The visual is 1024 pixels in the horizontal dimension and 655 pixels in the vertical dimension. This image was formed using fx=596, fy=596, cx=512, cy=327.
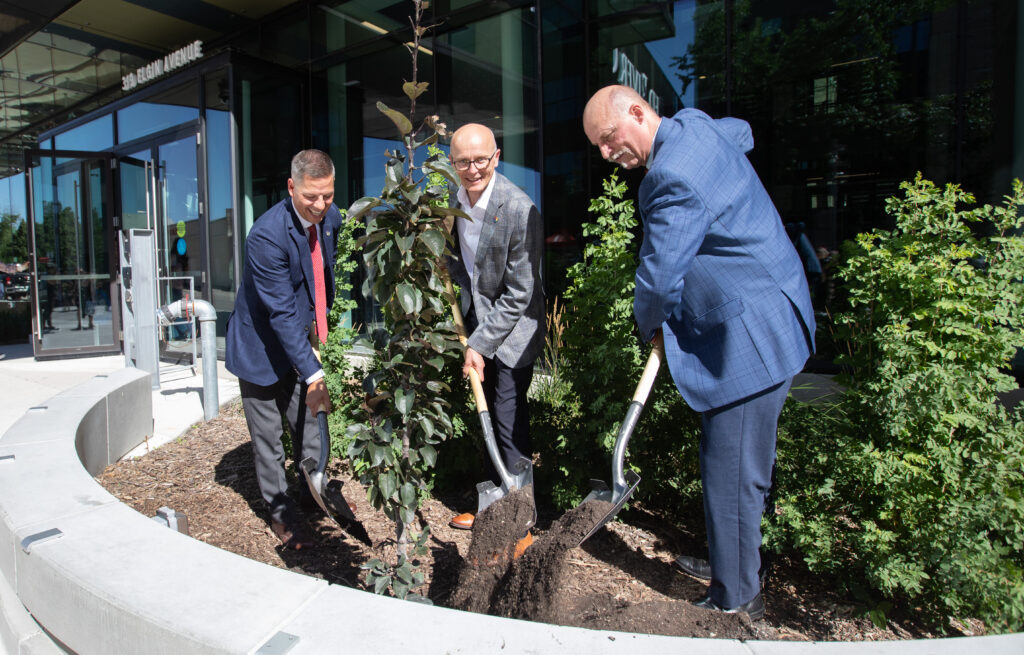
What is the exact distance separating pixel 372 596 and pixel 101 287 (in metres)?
10.2

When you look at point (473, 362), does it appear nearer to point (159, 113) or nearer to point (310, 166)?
point (310, 166)

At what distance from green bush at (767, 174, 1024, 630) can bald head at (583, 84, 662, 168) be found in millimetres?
938

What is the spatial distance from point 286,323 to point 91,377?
4333 millimetres

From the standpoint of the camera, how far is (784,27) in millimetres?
5758

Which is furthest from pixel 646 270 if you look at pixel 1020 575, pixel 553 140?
pixel 553 140

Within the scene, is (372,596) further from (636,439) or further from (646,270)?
(636,439)

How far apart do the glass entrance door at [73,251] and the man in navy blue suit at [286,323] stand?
805 cm

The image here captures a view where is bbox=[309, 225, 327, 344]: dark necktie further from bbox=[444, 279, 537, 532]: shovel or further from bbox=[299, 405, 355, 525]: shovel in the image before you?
bbox=[444, 279, 537, 532]: shovel

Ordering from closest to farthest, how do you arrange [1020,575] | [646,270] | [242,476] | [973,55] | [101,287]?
[1020,575] → [646,270] → [242,476] → [973,55] → [101,287]

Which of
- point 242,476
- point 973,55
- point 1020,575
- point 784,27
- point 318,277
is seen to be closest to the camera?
point 1020,575

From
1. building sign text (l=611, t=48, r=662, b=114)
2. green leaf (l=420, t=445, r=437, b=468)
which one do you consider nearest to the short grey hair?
green leaf (l=420, t=445, r=437, b=468)

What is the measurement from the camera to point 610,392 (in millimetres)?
2779

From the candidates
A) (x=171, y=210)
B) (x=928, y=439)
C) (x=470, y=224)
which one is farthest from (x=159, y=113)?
(x=928, y=439)

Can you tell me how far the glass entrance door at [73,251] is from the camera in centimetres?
905
